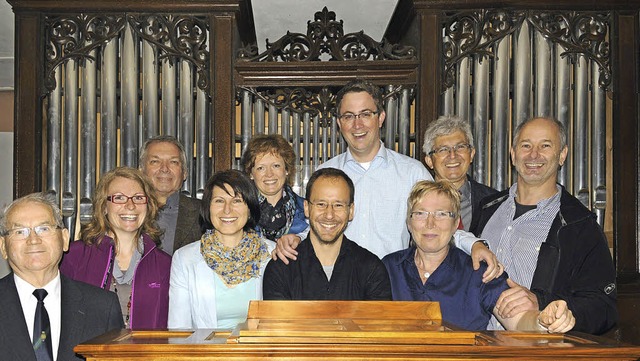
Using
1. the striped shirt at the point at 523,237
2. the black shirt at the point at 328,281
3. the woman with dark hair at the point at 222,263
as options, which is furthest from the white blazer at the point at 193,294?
the striped shirt at the point at 523,237

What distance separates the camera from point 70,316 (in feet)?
7.52

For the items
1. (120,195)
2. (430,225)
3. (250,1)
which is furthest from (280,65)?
(430,225)

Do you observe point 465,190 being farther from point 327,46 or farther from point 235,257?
point 327,46

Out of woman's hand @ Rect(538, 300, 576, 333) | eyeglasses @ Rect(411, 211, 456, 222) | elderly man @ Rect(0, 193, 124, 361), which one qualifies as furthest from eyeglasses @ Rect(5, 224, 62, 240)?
woman's hand @ Rect(538, 300, 576, 333)

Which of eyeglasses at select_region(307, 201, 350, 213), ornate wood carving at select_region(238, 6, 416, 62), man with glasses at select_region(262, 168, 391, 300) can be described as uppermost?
ornate wood carving at select_region(238, 6, 416, 62)

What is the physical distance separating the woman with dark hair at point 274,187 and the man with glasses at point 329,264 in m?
0.59

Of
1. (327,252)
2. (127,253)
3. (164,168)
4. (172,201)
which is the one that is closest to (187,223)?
(172,201)

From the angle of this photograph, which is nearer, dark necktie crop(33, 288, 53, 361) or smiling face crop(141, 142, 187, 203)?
dark necktie crop(33, 288, 53, 361)

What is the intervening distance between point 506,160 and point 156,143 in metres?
2.00

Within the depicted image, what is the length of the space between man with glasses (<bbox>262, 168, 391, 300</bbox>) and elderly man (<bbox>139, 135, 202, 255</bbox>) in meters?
1.00

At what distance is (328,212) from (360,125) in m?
0.70

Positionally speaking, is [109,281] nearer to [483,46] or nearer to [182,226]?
[182,226]

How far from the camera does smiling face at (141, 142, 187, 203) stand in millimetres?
3736

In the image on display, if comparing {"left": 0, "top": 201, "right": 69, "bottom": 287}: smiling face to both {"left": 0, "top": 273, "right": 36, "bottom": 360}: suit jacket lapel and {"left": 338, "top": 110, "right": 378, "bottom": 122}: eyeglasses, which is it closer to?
{"left": 0, "top": 273, "right": 36, "bottom": 360}: suit jacket lapel
